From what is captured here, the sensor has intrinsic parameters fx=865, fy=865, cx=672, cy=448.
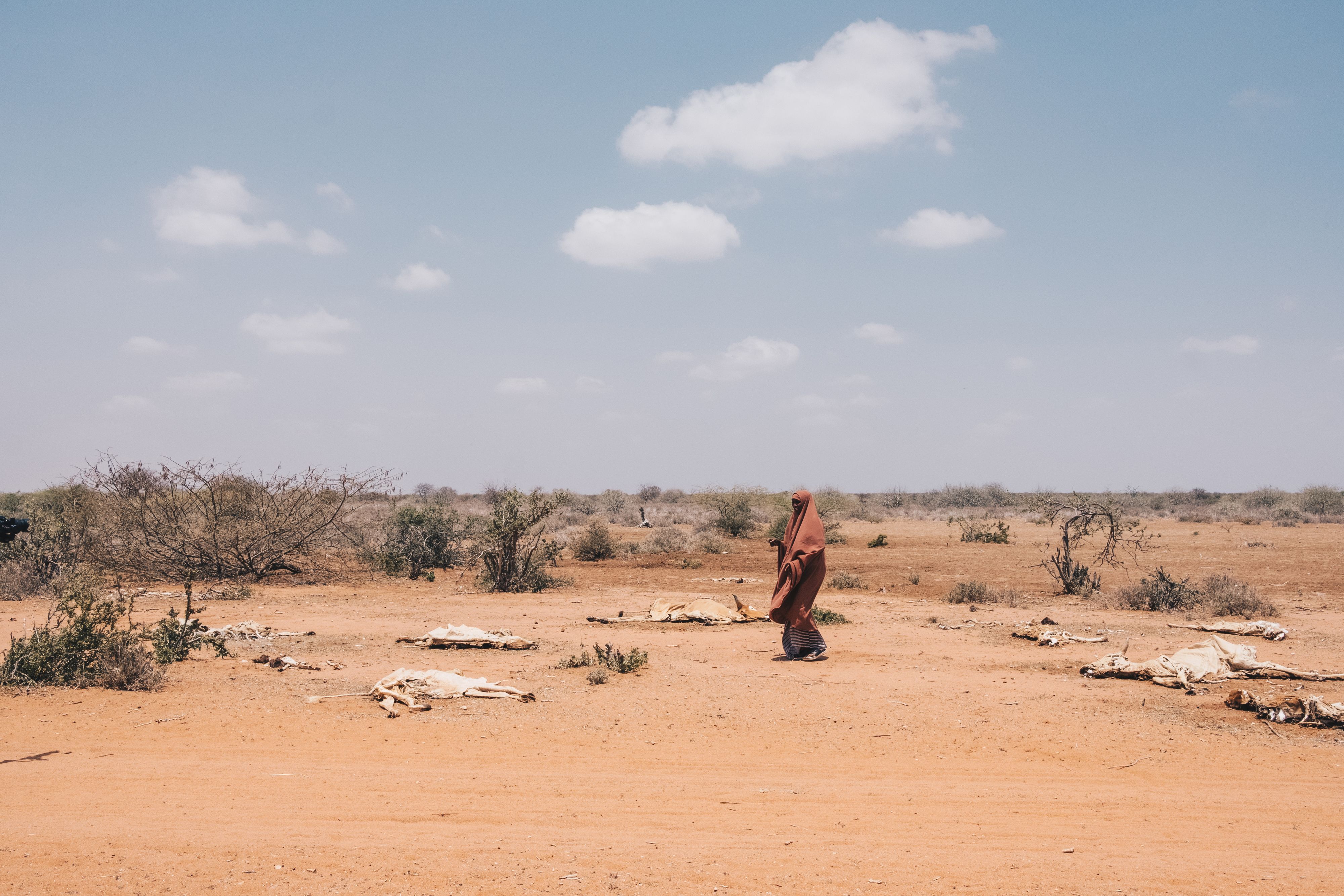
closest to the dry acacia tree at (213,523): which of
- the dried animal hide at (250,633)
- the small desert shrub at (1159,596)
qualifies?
the dried animal hide at (250,633)

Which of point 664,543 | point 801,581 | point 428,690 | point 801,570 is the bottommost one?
point 428,690

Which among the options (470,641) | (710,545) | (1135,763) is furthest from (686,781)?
(710,545)

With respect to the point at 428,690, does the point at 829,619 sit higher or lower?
lower

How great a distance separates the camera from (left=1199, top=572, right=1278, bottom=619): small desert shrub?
15.2m

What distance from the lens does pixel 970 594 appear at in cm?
1802

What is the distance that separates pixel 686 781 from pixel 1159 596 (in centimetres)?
1315

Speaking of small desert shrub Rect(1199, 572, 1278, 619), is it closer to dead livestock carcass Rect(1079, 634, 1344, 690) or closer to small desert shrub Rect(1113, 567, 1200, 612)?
small desert shrub Rect(1113, 567, 1200, 612)

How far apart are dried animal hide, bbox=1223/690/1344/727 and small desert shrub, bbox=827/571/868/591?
12.0 m

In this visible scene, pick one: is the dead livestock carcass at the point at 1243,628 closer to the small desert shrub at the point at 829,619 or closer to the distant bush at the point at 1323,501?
the small desert shrub at the point at 829,619

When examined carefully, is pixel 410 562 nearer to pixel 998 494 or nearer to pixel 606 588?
pixel 606 588

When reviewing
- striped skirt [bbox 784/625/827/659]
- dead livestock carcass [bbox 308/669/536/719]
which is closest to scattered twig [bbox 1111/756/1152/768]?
striped skirt [bbox 784/625/827/659]

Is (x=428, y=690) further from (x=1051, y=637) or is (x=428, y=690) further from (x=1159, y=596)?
(x=1159, y=596)

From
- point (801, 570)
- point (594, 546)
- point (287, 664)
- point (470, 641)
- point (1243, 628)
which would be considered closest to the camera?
point (287, 664)

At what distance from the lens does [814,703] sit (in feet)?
30.2
